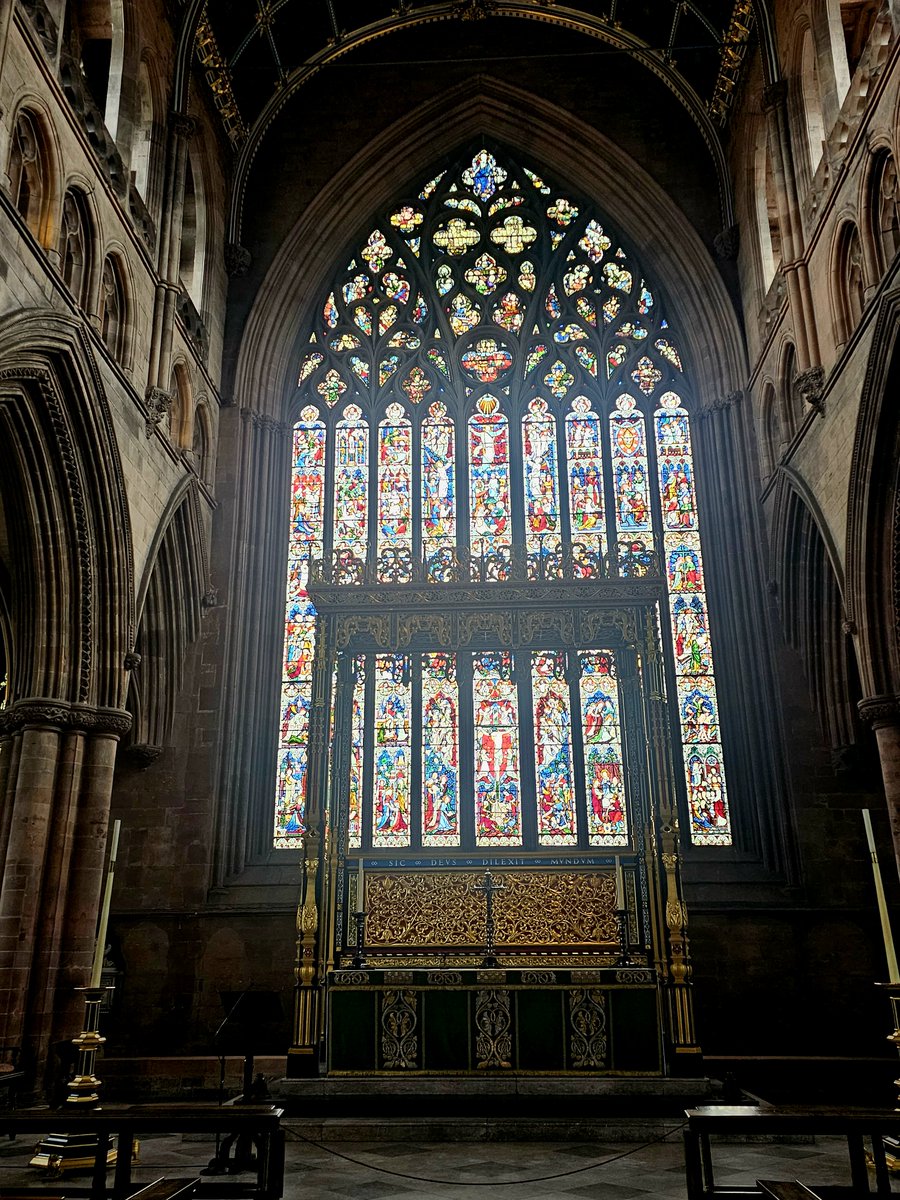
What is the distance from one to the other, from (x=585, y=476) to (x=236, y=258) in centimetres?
594

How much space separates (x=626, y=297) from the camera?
15.6 meters

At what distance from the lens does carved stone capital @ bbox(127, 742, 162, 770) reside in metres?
12.6

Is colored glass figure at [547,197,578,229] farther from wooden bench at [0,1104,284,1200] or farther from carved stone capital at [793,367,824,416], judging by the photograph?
wooden bench at [0,1104,284,1200]

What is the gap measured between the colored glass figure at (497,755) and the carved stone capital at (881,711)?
3687mm

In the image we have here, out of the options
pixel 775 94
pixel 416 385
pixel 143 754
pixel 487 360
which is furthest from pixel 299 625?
pixel 775 94

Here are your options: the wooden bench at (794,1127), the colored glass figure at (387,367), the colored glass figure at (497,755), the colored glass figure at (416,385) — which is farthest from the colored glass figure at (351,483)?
the wooden bench at (794,1127)

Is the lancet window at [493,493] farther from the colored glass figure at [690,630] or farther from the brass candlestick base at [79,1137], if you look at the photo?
the brass candlestick base at [79,1137]

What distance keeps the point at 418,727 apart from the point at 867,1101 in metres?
6.09

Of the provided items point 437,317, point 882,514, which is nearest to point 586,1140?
point 882,514

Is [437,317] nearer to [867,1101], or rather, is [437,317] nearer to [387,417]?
[387,417]

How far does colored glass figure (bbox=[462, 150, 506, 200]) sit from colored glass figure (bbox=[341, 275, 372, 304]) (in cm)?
229

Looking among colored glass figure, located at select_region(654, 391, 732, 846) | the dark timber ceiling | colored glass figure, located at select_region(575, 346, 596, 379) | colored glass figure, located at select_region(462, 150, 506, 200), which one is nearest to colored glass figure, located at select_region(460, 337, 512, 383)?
colored glass figure, located at select_region(575, 346, 596, 379)

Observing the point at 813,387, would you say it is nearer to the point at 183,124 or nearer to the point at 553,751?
the point at 553,751

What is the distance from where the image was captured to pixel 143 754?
12664 mm
